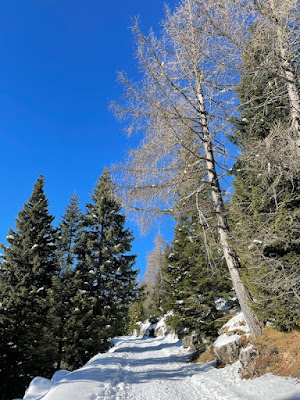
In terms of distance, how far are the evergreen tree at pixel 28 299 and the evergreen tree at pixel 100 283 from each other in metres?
1.45

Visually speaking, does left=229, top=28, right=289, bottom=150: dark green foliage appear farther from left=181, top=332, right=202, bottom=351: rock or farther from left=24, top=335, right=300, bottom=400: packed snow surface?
left=181, top=332, right=202, bottom=351: rock

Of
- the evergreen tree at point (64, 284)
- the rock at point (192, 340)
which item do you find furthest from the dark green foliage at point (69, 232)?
the rock at point (192, 340)

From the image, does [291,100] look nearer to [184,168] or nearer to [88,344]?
[184,168]

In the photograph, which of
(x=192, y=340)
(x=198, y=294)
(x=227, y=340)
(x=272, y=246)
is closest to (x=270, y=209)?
(x=272, y=246)

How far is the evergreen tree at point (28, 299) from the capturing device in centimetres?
1212

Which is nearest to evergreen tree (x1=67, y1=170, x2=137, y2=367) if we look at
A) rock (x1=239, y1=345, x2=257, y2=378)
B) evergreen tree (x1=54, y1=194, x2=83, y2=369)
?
evergreen tree (x1=54, y1=194, x2=83, y2=369)

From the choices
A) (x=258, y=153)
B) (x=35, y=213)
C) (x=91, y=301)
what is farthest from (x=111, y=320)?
(x=258, y=153)

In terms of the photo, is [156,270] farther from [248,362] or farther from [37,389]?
[248,362]

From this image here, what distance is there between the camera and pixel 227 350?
833 centimetres

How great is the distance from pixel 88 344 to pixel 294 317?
11493 millimetres

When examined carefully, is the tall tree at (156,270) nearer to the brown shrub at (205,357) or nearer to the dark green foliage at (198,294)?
the dark green foliage at (198,294)

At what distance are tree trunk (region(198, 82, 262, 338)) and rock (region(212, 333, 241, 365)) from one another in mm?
1328

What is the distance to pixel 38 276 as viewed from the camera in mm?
15398

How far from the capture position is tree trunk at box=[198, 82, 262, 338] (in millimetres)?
7293
